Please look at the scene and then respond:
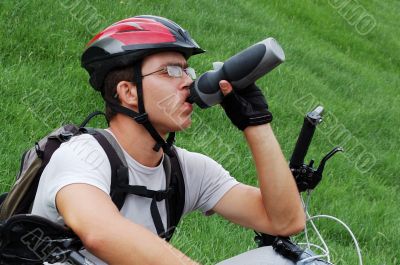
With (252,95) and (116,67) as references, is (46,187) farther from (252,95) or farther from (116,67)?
(252,95)

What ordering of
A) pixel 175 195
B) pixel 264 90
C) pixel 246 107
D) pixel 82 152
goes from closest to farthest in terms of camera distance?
pixel 82 152 < pixel 246 107 < pixel 175 195 < pixel 264 90

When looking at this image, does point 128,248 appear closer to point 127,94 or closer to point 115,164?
point 115,164

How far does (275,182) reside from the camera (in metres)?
2.78

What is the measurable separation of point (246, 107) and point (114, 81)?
24.0 inches

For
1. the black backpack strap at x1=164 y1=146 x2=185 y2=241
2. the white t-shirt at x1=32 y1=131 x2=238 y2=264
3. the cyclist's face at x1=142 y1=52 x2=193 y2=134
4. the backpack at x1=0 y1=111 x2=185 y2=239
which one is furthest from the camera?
the black backpack strap at x1=164 y1=146 x2=185 y2=241

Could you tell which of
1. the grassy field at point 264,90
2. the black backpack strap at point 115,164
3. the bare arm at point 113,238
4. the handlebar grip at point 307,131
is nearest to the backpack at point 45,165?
the black backpack strap at point 115,164

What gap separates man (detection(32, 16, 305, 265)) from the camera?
2.38 metres

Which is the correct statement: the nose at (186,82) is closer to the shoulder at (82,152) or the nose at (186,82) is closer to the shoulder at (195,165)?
the shoulder at (195,165)

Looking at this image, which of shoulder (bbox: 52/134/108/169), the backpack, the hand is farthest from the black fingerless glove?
shoulder (bbox: 52/134/108/169)

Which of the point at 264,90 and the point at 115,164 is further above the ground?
the point at 115,164

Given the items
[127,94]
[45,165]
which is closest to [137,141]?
[127,94]

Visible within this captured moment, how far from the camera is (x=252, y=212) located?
9.70ft

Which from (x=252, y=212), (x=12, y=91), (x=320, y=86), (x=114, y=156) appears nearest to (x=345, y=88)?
(x=320, y=86)

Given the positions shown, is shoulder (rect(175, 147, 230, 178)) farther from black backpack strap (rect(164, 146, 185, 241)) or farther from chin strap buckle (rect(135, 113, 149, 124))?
chin strap buckle (rect(135, 113, 149, 124))
